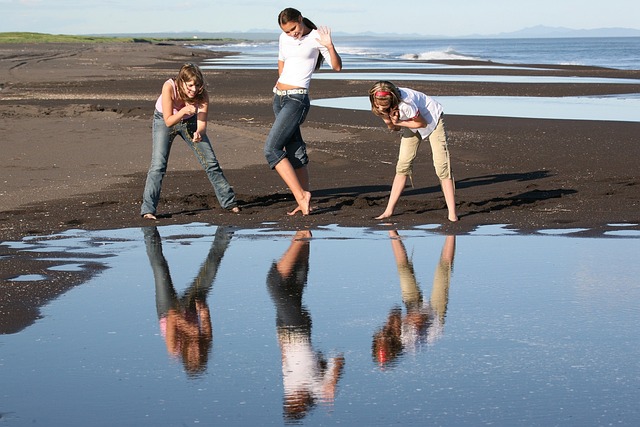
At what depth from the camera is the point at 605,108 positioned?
2220 centimetres

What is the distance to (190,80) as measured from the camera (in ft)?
29.7

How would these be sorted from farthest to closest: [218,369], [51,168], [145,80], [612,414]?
[145,80] < [51,168] < [218,369] < [612,414]

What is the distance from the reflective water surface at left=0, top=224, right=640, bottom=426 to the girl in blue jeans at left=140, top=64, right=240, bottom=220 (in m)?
1.34

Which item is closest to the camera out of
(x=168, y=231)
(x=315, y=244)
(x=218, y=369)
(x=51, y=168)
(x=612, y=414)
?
(x=612, y=414)

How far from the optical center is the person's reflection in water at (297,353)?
14.0 ft

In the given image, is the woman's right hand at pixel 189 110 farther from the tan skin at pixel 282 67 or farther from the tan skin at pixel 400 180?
the tan skin at pixel 400 180

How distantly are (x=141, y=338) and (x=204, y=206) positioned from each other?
181 inches

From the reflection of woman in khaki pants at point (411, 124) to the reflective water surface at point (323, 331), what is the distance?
961 mm

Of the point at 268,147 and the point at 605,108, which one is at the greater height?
the point at 268,147

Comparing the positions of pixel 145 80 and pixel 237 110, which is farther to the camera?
pixel 145 80

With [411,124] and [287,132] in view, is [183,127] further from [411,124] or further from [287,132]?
[411,124]

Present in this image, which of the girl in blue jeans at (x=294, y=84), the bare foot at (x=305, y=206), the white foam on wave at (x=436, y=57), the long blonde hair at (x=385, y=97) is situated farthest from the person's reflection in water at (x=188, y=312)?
the white foam on wave at (x=436, y=57)

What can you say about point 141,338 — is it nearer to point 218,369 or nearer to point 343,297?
point 218,369

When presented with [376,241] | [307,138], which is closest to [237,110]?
[307,138]
